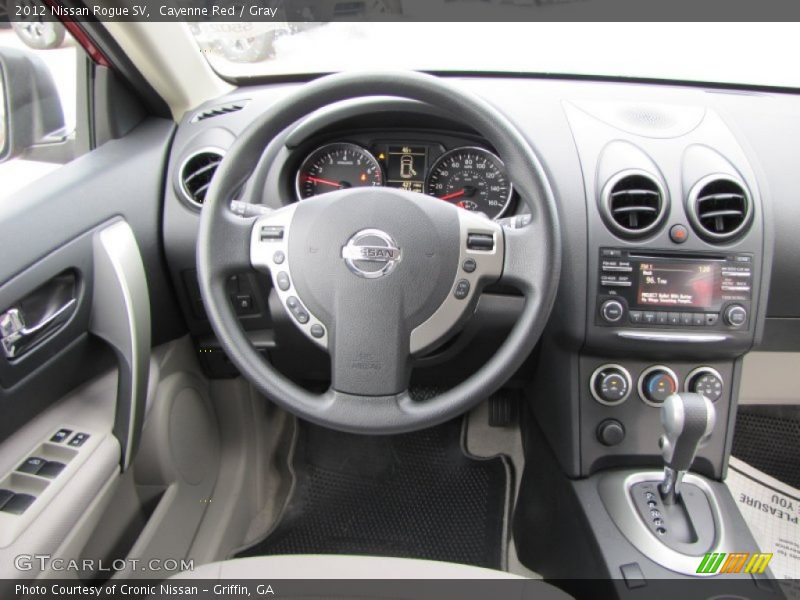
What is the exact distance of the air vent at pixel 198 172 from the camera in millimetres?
1279

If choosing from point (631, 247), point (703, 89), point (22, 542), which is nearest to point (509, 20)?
point (703, 89)

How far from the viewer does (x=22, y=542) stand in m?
0.89

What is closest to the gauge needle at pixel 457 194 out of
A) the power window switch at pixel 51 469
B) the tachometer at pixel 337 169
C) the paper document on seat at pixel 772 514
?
the tachometer at pixel 337 169

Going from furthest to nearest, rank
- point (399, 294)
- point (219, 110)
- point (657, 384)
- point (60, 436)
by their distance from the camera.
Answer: point (219, 110) → point (657, 384) → point (60, 436) → point (399, 294)

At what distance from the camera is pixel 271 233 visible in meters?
0.98

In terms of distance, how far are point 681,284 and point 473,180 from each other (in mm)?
461

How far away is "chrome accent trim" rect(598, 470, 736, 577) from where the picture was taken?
41.1 inches

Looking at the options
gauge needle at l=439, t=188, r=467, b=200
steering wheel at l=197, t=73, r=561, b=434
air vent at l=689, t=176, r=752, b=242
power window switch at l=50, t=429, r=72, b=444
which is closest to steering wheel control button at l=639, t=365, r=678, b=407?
air vent at l=689, t=176, r=752, b=242

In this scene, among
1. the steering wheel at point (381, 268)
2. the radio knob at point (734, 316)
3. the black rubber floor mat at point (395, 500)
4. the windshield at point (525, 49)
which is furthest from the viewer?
the black rubber floor mat at point (395, 500)

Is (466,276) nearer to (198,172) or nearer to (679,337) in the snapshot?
(679,337)

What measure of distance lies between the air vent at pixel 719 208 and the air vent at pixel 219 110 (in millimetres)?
992

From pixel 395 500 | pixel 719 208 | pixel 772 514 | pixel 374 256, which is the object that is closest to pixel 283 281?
pixel 374 256

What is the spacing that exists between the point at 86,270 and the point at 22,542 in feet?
1.57

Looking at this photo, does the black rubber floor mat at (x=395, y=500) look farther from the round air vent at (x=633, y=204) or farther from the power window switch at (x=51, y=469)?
the round air vent at (x=633, y=204)
